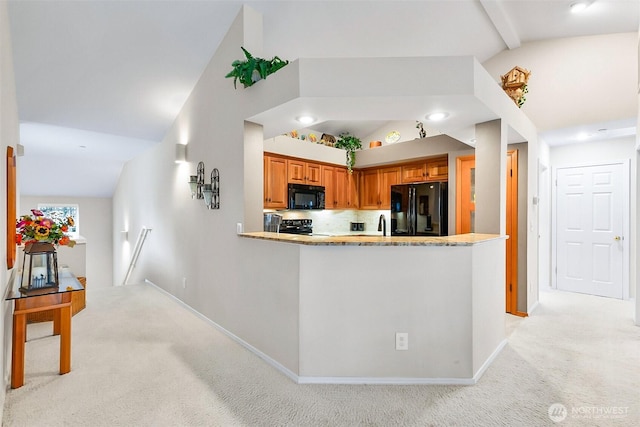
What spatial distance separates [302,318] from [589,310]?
401 cm

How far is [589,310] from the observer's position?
411cm

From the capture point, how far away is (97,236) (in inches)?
341

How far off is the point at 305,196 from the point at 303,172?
0.38 m

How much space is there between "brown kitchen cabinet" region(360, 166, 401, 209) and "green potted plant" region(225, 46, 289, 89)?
319 centimetres

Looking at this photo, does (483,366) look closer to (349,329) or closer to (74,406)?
(349,329)

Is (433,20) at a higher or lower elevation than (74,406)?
higher

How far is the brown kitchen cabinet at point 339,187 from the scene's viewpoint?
5.49 m

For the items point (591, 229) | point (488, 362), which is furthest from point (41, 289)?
point (591, 229)

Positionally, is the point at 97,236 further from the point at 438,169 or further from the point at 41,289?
the point at 438,169

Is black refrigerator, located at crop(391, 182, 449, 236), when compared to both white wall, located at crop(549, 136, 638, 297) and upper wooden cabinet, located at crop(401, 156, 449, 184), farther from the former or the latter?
white wall, located at crop(549, 136, 638, 297)

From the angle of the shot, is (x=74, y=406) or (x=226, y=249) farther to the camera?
(x=226, y=249)

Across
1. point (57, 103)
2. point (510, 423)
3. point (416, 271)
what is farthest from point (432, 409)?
point (57, 103)

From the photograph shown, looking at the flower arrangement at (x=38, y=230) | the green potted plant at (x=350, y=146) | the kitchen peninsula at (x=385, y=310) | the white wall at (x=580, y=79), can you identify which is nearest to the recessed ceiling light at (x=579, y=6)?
the white wall at (x=580, y=79)

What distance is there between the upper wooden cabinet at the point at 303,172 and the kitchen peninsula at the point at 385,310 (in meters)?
2.61
